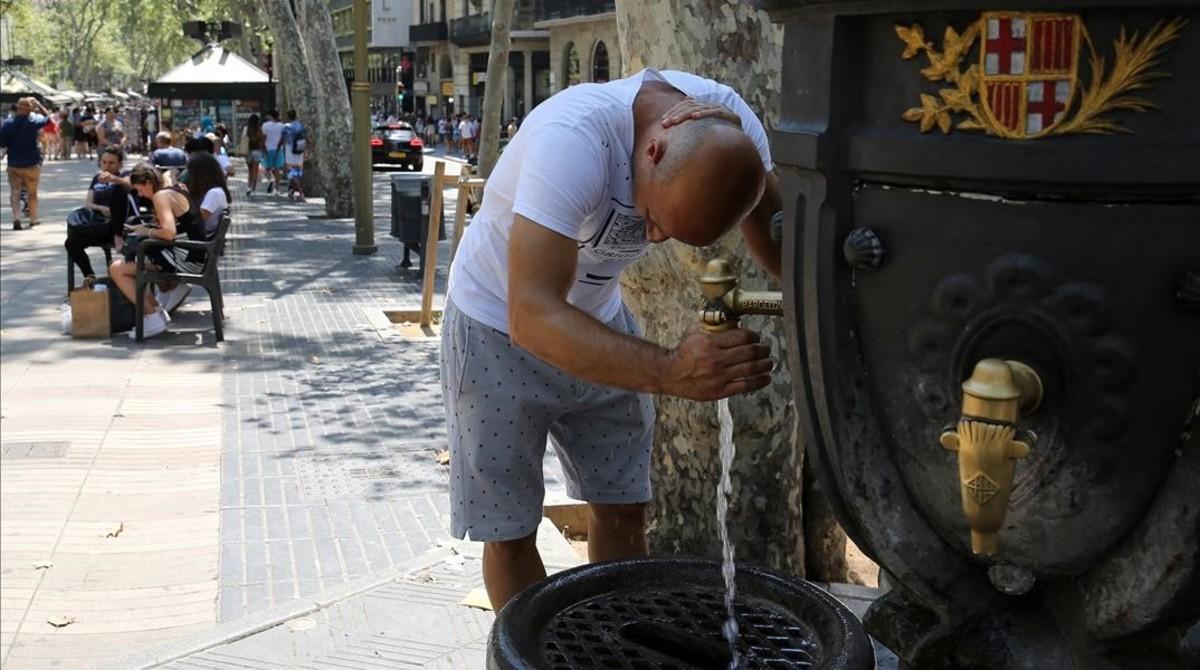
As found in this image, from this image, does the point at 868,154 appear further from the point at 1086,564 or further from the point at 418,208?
the point at 418,208

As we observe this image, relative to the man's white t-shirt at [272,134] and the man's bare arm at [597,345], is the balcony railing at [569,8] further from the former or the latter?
the man's bare arm at [597,345]

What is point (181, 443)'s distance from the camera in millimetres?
6840

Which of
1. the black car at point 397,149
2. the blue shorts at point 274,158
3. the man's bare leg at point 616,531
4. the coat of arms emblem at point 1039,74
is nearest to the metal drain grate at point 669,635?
the man's bare leg at point 616,531

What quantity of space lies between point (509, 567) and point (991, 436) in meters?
1.62

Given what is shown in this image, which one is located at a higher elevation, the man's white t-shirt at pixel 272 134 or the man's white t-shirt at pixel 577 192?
the man's white t-shirt at pixel 272 134

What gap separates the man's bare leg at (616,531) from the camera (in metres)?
3.05

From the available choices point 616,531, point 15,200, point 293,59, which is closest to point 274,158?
point 293,59

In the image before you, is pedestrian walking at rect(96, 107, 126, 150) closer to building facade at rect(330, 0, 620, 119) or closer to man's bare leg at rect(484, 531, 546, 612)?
building facade at rect(330, 0, 620, 119)

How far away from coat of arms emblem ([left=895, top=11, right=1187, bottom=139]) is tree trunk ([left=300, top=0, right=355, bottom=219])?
Result: 17.9 m

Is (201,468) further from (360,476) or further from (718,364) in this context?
(718,364)

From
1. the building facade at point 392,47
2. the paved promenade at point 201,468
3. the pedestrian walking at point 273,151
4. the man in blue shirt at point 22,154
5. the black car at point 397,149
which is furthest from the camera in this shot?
the building facade at point 392,47

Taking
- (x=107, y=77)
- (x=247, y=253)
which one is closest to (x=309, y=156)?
(x=247, y=253)

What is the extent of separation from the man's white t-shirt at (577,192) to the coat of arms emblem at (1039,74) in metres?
0.83

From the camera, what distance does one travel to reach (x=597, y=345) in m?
2.06
